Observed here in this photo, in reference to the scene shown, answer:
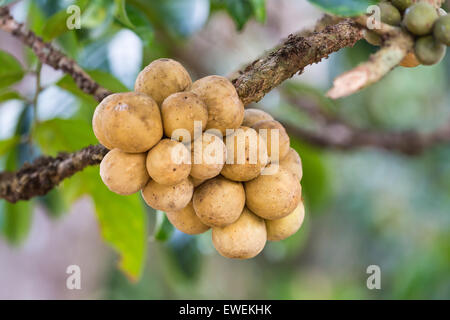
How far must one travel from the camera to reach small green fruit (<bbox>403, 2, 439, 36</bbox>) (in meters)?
0.83

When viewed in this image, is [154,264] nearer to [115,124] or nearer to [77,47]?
[77,47]

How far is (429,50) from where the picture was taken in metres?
0.84

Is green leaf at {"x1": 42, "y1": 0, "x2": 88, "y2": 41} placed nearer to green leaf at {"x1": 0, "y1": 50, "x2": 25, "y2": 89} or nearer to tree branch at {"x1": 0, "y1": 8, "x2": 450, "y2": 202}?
tree branch at {"x1": 0, "y1": 8, "x2": 450, "y2": 202}

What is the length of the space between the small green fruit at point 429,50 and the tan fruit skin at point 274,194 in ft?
1.07

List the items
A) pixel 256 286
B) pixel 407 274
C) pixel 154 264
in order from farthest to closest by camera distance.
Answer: pixel 256 286 < pixel 154 264 < pixel 407 274

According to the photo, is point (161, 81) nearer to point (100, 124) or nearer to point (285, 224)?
point (100, 124)

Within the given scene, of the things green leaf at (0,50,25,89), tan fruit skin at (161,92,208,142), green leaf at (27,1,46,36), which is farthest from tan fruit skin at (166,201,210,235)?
green leaf at (27,1,46,36)

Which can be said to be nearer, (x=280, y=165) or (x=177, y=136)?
(x=177, y=136)

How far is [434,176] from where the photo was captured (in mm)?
4215

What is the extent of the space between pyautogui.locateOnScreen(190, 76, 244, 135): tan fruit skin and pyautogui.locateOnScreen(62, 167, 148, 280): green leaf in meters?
0.62

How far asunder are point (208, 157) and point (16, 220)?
4.77ft

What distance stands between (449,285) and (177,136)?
7.60 ft
